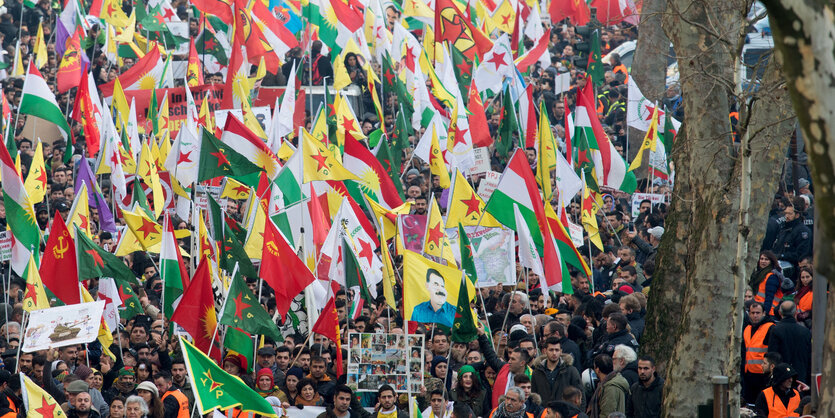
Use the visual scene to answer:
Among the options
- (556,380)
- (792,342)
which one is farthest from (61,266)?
(792,342)

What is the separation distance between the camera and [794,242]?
15312mm

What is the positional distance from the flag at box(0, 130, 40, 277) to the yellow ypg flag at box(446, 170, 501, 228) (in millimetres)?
4847

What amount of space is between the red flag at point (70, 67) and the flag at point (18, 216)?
6635mm

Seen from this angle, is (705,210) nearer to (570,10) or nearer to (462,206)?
(462,206)

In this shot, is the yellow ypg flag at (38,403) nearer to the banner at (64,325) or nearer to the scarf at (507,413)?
the banner at (64,325)

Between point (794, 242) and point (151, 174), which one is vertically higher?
point (151, 174)

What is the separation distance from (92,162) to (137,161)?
1833mm

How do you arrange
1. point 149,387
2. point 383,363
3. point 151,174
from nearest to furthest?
1. point 149,387
2. point 383,363
3. point 151,174

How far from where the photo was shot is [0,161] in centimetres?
1483

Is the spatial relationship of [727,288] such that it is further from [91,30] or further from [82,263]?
[91,30]

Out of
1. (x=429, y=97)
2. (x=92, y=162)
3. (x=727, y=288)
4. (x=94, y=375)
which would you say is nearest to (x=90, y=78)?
(x=92, y=162)

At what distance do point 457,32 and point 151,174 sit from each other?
7.53 metres

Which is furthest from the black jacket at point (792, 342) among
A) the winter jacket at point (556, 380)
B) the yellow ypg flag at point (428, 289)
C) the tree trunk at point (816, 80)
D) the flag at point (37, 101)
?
the flag at point (37, 101)

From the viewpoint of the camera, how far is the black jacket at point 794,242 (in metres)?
15.2
